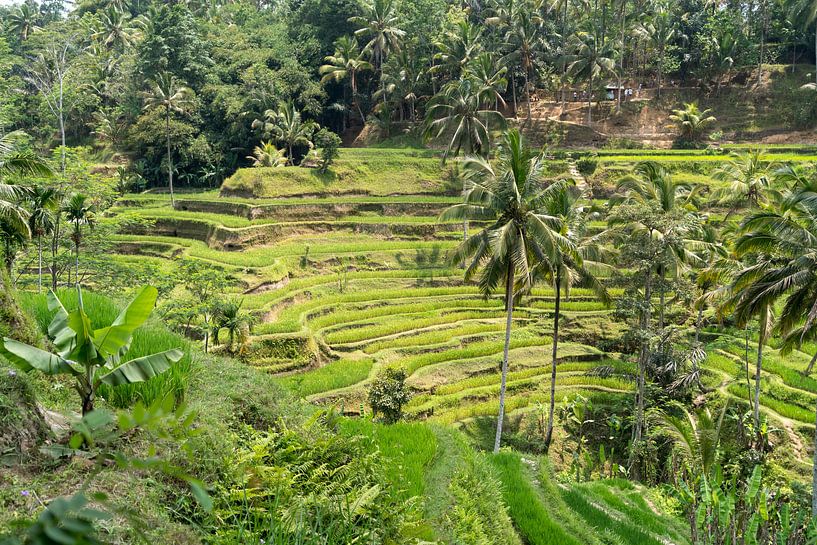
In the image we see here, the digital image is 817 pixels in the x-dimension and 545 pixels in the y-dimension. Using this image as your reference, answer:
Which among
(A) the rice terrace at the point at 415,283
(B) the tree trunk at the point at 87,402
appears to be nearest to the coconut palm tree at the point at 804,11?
(A) the rice terrace at the point at 415,283

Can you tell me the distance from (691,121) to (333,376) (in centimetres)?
3633

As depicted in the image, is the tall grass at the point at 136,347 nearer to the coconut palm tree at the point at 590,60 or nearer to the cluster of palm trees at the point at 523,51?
the cluster of palm trees at the point at 523,51

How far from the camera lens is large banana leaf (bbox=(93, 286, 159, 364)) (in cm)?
463

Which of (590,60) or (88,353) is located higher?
(590,60)

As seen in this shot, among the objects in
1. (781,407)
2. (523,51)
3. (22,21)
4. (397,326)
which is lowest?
(781,407)

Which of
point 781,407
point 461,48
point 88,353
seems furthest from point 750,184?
point 88,353

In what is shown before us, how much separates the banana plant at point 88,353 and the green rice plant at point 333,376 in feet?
44.5

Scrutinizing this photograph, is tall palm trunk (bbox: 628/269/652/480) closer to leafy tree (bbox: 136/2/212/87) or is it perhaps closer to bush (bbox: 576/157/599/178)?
bush (bbox: 576/157/599/178)

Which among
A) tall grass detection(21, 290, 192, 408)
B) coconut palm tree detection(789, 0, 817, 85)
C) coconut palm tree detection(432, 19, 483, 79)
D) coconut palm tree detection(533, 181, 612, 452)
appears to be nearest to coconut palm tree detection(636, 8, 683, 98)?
coconut palm tree detection(789, 0, 817, 85)

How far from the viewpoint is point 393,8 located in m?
47.8

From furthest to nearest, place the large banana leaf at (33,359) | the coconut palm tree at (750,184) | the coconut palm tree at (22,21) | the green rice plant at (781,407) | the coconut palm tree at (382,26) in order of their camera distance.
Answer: the coconut palm tree at (22,21) → the coconut palm tree at (382,26) → the coconut palm tree at (750,184) → the green rice plant at (781,407) → the large banana leaf at (33,359)

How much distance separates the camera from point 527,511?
8.90 metres

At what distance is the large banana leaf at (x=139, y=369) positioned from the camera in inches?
185

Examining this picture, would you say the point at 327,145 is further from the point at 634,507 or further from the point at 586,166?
the point at 634,507
